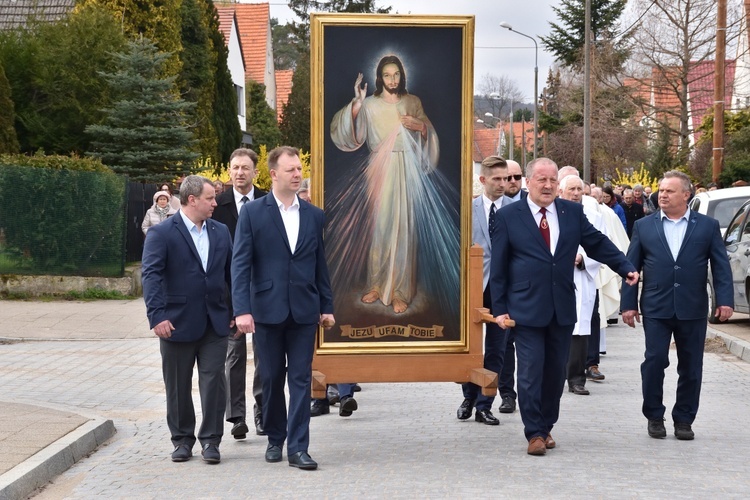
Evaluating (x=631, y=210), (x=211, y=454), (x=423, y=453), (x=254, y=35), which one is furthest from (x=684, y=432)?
(x=254, y=35)

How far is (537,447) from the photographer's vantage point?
759 cm

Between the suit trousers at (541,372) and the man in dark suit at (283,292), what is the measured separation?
4.22 ft

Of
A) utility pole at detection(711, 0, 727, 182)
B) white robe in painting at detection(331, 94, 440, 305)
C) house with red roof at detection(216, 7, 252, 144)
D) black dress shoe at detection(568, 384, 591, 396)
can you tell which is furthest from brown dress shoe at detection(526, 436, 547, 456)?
house with red roof at detection(216, 7, 252, 144)

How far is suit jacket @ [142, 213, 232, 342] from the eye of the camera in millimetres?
7652

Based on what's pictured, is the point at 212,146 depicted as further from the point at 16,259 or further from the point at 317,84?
the point at 317,84

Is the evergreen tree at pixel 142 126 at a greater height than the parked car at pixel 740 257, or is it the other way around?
the evergreen tree at pixel 142 126

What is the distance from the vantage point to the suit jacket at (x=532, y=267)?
306 inches

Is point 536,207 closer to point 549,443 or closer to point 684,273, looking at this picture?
point 684,273

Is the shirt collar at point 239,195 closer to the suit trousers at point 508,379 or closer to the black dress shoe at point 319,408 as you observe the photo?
the black dress shoe at point 319,408

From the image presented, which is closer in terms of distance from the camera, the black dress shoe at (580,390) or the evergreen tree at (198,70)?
the black dress shoe at (580,390)

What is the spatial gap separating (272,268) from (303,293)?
0.24 meters

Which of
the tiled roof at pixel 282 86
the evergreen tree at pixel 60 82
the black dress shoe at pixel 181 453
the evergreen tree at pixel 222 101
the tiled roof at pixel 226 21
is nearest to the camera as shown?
the black dress shoe at pixel 181 453

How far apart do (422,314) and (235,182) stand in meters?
1.64

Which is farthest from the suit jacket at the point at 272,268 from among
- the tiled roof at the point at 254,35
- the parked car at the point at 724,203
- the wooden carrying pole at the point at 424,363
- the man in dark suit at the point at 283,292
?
the tiled roof at the point at 254,35
